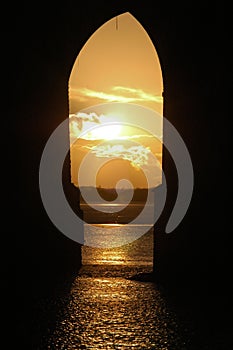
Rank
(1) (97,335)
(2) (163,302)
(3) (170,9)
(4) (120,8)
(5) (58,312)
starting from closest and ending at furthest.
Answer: (1) (97,335) → (5) (58,312) → (2) (163,302) → (3) (170,9) → (4) (120,8)

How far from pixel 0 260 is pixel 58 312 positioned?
1.15 m

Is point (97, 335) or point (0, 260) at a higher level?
point (0, 260)

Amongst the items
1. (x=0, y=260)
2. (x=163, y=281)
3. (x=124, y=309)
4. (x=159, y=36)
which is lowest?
(x=163, y=281)

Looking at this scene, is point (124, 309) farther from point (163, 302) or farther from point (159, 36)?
point (159, 36)

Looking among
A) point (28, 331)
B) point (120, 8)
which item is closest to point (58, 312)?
point (28, 331)

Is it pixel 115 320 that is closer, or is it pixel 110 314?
pixel 115 320

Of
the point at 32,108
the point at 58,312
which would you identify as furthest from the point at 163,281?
the point at 32,108

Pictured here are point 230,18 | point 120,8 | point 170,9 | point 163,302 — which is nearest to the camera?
point 163,302

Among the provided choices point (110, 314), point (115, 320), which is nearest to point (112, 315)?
point (110, 314)

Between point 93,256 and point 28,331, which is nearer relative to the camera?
point 28,331

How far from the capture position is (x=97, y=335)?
469 centimetres

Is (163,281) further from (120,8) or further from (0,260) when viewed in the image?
(120,8)

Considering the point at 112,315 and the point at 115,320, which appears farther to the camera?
the point at 112,315

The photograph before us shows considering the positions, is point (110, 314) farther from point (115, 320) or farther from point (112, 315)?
point (115, 320)
